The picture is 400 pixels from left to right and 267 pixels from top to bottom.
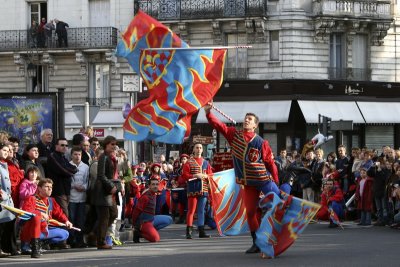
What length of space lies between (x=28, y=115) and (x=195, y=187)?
11.1ft

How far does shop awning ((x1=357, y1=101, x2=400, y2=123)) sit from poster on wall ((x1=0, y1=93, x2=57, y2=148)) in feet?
94.5

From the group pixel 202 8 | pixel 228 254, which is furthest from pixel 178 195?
pixel 202 8

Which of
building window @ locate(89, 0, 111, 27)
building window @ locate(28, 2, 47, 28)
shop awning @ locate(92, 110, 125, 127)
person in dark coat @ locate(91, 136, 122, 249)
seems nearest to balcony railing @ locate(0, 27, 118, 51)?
building window @ locate(89, 0, 111, 27)

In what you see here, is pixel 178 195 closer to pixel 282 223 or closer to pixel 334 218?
pixel 334 218

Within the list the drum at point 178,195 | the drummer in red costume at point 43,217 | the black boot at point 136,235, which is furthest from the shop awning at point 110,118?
the drummer in red costume at point 43,217

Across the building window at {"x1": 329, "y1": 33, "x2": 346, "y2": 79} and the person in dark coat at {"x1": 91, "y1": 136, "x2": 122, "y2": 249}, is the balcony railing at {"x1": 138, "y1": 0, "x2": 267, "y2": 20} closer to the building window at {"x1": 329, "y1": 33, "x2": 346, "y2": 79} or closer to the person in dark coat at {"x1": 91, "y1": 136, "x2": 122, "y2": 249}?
the building window at {"x1": 329, "y1": 33, "x2": 346, "y2": 79}

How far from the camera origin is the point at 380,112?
50844 mm

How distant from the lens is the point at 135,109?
1953 centimetres

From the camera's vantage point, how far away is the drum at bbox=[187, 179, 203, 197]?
72.5ft

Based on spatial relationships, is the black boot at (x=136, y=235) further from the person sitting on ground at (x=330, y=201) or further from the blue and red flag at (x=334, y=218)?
the person sitting on ground at (x=330, y=201)

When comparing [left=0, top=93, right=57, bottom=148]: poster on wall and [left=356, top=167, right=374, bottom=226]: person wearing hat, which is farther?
[left=356, top=167, right=374, bottom=226]: person wearing hat

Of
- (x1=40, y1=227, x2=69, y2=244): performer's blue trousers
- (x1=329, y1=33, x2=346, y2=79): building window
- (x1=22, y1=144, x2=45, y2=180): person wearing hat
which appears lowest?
(x1=40, y1=227, x2=69, y2=244): performer's blue trousers

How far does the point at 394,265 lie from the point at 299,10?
3528 centimetres

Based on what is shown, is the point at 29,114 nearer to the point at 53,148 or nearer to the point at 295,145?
the point at 53,148
